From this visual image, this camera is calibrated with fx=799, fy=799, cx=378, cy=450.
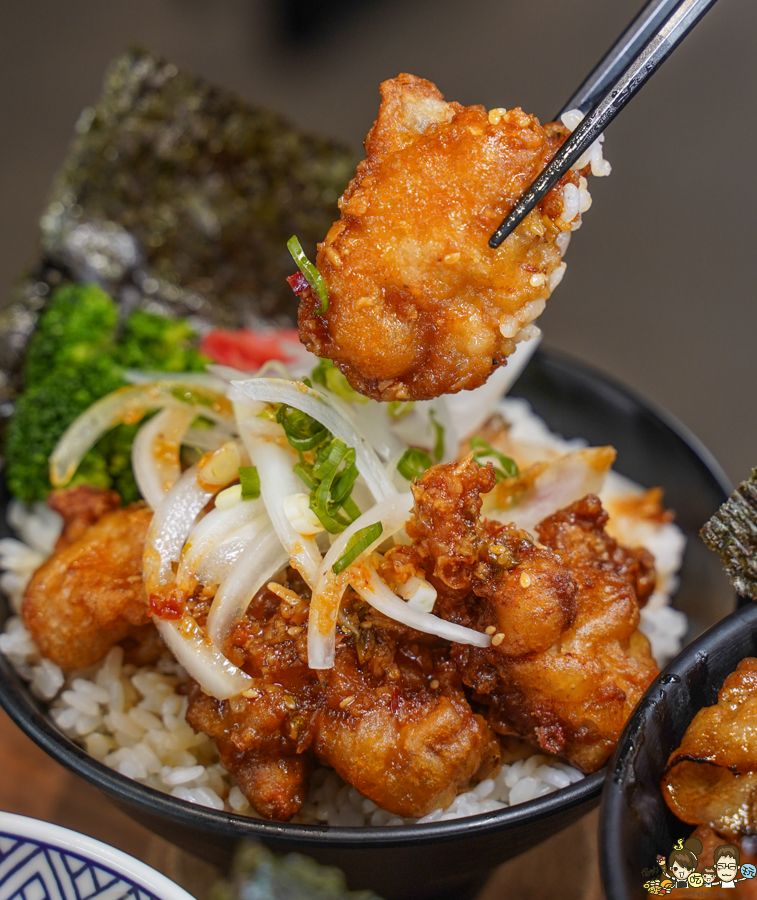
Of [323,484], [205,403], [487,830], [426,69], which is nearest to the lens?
[487,830]

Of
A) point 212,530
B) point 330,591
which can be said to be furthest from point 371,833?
point 212,530

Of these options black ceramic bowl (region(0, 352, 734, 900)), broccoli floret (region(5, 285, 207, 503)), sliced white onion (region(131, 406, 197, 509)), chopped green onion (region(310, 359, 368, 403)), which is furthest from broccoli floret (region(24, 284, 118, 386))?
chopped green onion (region(310, 359, 368, 403))

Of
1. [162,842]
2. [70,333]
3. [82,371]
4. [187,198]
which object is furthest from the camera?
[187,198]

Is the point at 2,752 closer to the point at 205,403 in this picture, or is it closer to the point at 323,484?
the point at 205,403

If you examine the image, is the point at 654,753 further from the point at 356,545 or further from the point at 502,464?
the point at 502,464

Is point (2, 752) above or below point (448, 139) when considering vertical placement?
below

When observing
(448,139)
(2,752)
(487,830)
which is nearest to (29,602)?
(2,752)

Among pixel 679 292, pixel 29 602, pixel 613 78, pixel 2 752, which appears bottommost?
pixel 2 752

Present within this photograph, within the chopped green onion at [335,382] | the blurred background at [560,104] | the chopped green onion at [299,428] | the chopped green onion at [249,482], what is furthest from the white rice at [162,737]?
the blurred background at [560,104]
